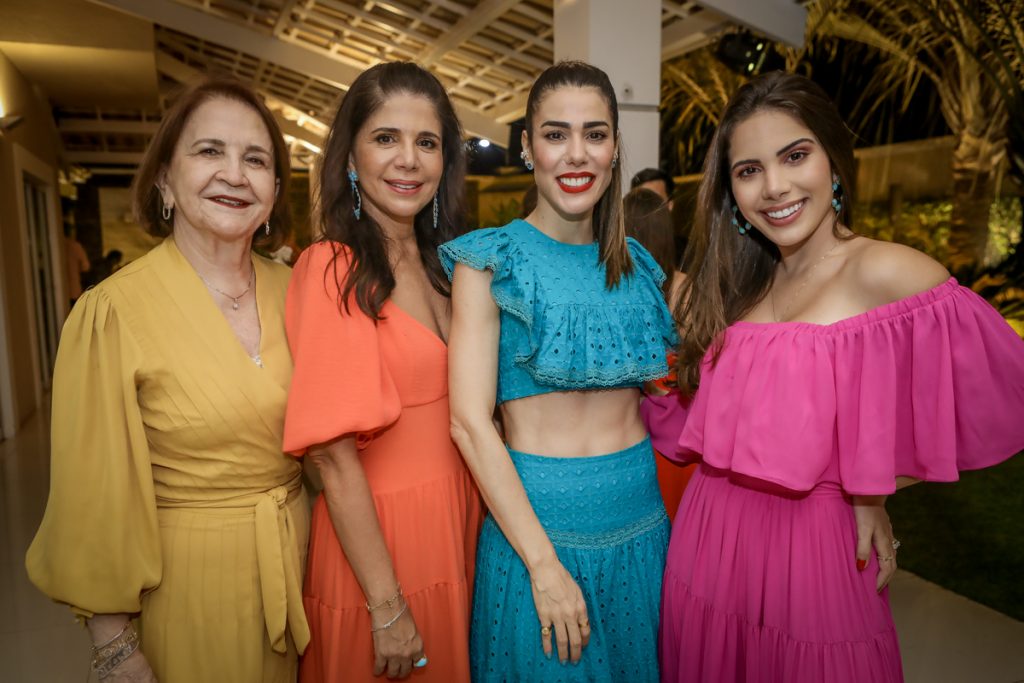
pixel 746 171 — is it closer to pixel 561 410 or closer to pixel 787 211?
pixel 787 211

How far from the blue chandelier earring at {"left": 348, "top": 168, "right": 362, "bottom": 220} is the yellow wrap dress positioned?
0.34m

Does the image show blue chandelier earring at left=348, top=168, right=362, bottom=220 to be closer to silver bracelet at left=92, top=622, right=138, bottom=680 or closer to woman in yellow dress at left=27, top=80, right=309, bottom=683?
woman in yellow dress at left=27, top=80, right=309, bottom=683

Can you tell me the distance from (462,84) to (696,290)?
24.1 feet

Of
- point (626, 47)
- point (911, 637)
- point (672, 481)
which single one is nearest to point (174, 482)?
point (672, 481)

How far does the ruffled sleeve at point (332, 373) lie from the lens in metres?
1.43

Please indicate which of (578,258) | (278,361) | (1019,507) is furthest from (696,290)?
(1019,507)

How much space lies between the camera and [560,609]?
1440mm

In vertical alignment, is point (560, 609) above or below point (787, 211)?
below

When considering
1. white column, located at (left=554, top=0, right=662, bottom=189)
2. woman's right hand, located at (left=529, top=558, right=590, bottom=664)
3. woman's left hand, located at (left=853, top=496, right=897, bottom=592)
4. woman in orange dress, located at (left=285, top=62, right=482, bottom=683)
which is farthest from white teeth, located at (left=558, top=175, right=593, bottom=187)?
white column, located at (left=554, top=0, right=662, bottom=189)

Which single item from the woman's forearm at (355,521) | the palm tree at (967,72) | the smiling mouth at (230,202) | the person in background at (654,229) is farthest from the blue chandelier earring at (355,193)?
the palm tree at (967,72)

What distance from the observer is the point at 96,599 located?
4.58 ft

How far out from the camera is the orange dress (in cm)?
152

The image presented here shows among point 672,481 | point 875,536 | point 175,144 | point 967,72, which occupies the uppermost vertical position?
point 967,72

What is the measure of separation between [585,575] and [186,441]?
0.89m
